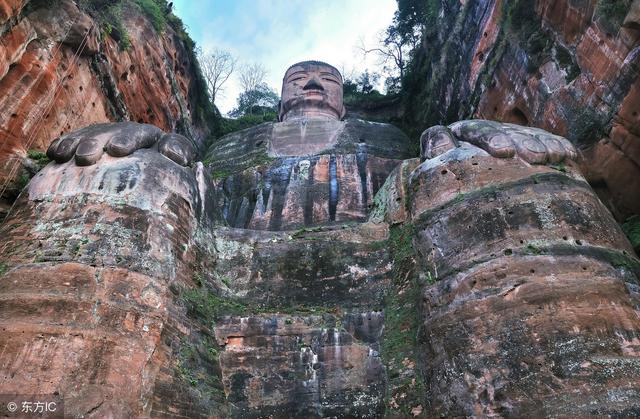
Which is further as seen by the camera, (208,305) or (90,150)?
(90,150)

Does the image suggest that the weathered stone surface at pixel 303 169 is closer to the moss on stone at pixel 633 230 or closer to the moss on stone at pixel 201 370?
the moss on stone at pixel 201 370

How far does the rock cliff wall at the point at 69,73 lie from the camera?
8.75 meters

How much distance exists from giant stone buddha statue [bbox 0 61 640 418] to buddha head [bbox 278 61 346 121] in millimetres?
12176

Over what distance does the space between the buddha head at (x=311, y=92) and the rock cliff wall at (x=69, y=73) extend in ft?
20.4

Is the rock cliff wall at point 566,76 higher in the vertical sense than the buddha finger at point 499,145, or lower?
higher

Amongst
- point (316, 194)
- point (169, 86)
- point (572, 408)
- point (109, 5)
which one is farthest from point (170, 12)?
point (572, 408)

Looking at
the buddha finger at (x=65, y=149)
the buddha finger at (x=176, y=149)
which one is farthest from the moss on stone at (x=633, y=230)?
the buddha finger at (x=65, y=149)

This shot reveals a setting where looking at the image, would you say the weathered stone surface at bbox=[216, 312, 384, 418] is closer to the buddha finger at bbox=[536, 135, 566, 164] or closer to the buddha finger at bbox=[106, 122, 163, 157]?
the buddha finger at bbox=[106, 122, 163, 157]

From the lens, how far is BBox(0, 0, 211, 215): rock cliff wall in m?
8.75

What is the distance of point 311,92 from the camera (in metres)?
21.7

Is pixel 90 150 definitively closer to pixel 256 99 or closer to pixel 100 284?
pixel 100 284

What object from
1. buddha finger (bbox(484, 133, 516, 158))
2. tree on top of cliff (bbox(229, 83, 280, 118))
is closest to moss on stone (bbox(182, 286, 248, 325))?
buddha finger (bbox(484, 133, 516, 158))

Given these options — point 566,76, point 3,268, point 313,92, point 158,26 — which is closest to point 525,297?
point 566,76

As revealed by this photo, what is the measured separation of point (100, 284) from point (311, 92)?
1632cm
